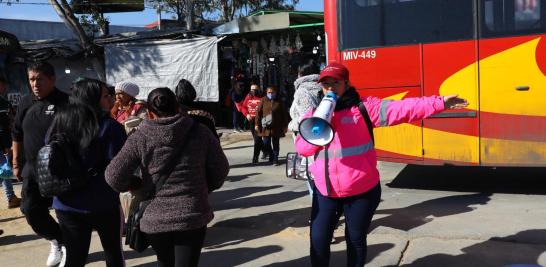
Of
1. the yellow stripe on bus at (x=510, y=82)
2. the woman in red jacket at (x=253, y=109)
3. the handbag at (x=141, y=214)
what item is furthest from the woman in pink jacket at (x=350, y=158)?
the woman in red jacket at (x=253, y=109)

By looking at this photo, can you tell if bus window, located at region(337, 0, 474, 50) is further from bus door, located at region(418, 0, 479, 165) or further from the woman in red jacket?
the woman in red jacket

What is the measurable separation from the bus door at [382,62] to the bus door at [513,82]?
0.78 meters

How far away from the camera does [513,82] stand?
6129 mm

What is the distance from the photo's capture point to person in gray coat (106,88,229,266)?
318 centimetres

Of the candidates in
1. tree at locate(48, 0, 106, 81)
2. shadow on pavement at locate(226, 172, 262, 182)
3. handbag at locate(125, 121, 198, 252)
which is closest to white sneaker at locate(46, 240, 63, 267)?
handbag at locate(125, 121, 198, 252)

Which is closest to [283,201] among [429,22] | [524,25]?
[429,22]

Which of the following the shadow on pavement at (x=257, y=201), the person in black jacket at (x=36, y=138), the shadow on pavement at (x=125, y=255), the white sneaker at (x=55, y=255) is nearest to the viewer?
the person in black jacket at (x=36, y=138)

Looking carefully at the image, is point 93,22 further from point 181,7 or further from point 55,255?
point 55,255

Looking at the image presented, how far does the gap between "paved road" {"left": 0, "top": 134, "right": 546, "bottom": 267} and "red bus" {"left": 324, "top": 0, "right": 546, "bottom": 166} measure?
0.65 meters

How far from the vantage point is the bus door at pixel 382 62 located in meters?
6.68

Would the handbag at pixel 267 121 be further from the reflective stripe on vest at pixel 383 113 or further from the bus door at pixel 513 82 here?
the reflective stripe on vest at pixel 383 113

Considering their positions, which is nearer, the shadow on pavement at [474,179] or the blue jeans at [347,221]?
the blue jeans at [347,221]

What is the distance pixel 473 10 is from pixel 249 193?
3791 millimetres

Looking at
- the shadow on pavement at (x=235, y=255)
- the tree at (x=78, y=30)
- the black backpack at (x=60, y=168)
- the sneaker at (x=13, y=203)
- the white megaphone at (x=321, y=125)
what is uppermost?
the tree at (x=78, y=30)
